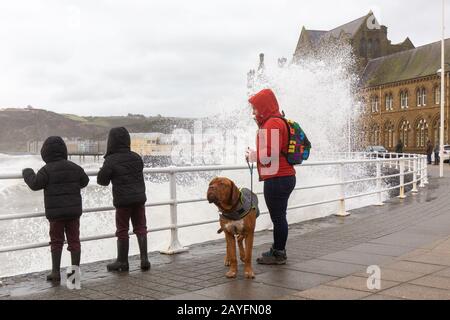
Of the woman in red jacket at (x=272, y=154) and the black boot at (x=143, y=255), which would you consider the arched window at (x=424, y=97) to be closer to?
the woman in red jacket at (x=272, y=154)

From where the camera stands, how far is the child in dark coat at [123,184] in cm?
622

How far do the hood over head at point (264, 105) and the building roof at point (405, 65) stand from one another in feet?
229

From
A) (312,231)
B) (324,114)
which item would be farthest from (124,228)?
(324,114)

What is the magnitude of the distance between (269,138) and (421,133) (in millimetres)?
71443

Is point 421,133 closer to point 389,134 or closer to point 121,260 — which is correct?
point 389,134

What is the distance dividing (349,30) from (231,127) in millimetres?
65467

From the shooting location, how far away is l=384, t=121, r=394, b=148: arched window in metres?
79.4

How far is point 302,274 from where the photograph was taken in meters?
5.93

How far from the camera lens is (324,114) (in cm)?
4669

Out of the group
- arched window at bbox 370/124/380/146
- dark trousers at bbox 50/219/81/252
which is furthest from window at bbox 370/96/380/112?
dark trousers at bbox 50/219/81/252

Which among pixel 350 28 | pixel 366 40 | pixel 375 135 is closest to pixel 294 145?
pixel 375 135

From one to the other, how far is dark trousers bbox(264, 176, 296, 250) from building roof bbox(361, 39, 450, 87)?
229ft

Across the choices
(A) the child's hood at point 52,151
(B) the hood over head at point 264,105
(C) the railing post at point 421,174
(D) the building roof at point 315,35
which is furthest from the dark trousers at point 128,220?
(D) the building roof at point 315,35
